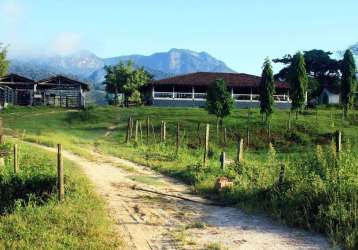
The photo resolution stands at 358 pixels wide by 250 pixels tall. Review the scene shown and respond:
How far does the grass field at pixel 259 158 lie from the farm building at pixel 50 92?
9.21 meters

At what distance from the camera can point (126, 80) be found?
250 ft

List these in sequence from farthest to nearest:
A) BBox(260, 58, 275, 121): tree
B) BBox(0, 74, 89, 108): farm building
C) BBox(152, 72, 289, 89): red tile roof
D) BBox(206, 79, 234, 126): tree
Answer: BBox(152, 72, 289, 89): red tile roof, BBox(0, 74, 89, 108): farm building, BBox(260, 58, 275, 121): tree, BBox(206, 79, 234, 126): tree

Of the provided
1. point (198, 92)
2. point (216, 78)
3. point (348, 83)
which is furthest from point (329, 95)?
point (348, 83)

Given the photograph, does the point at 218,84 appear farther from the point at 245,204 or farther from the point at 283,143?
the point at 245,204

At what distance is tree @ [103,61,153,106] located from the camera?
75.2 meters

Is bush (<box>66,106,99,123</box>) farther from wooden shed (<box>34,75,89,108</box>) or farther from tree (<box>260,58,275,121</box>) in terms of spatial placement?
tree (<box>260,58,275,121</box>)

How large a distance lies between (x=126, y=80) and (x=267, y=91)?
31600mm

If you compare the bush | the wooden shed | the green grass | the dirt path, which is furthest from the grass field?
the wooden shed

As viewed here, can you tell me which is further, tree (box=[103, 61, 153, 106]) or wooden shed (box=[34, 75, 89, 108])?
tree (box=[103, 61, 153, 106])

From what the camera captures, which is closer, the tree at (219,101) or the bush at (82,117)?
the tree at (219,101)

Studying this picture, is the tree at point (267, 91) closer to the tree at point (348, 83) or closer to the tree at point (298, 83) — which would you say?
the tree at point (298, 83)

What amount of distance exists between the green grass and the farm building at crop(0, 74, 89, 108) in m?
52.6

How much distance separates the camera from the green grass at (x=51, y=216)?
11336 mm

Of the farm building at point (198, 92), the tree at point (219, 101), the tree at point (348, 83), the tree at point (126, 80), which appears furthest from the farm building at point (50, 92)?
the tree at point (348, 83)
